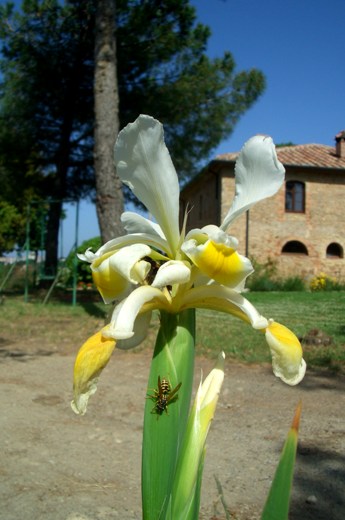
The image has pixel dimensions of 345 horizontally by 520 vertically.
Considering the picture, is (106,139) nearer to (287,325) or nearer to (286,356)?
(287,325)

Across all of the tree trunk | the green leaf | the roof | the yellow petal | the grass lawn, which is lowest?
the grass lawn

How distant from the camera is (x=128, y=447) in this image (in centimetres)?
338

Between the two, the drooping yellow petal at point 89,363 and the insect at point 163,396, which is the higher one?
the drooping yellow petal at point 89,363

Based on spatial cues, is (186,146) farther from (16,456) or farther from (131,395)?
(16,456)

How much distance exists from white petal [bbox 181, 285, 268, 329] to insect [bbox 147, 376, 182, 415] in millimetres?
142

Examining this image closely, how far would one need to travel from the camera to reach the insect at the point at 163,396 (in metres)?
0.87

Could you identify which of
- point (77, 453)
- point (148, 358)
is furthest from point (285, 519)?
point (148, 358)

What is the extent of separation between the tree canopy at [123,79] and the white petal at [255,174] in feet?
42.7

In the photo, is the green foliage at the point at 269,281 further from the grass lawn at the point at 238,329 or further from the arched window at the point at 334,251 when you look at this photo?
the grass lawn at the point at 238,329

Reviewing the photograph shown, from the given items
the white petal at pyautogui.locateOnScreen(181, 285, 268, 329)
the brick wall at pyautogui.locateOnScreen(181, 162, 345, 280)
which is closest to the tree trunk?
the white petal at pyautogui.locateOnScreen(181, 285, 268, 329)

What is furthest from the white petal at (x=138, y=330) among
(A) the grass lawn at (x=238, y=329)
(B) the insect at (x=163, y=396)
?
(A) the grass lawn at (x=238, y=329)

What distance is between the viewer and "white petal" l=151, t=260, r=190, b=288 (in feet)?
2.90

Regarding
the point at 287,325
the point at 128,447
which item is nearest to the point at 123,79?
the point at 287,325

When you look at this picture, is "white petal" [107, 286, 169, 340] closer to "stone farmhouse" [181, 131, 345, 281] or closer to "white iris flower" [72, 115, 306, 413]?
"white iris flower" [72, 115, 306, 413]
